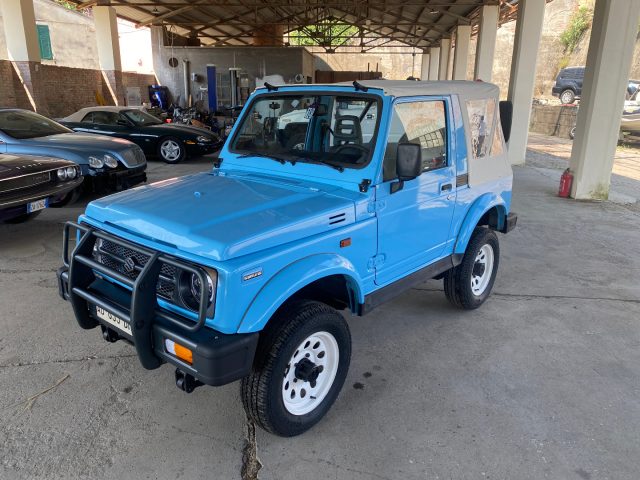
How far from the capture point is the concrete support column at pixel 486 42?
15.4m

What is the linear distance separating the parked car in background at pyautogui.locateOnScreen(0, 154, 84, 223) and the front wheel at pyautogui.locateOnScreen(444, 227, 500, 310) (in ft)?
15.4

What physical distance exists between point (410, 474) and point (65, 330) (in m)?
2.96

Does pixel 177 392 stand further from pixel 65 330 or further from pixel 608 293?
pixel 608 293

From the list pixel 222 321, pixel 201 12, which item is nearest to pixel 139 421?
pixel 222 321

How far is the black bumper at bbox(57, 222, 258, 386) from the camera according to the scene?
2299mm

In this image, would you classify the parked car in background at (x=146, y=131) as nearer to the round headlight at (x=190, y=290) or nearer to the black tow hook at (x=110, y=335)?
the black tow hook at (x=110, y=335)

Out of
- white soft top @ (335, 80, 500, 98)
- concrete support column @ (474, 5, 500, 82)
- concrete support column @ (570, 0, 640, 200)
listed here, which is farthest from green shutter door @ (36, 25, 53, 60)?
white soft top @ (335, 80, 500, 98)

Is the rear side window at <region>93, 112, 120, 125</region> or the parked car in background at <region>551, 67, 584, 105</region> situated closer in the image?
the rear side window at <region>93, 112, 120, 125</region>

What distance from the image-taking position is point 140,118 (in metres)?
12.6

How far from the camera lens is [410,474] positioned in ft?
8.43

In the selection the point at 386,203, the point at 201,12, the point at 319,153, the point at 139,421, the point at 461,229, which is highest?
the point at 201,12

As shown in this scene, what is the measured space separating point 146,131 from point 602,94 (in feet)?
32.3

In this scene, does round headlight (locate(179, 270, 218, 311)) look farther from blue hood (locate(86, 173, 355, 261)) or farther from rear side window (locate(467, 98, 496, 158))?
rear side window (locate(467, 98, 496, 158))

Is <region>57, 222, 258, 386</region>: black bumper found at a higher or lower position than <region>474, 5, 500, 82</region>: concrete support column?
lower
